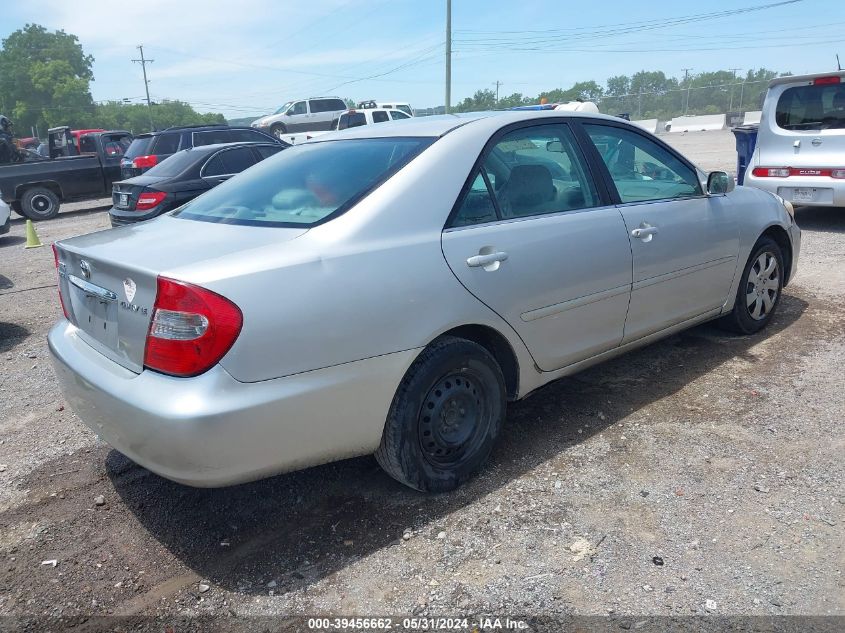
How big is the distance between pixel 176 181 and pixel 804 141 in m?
8.19

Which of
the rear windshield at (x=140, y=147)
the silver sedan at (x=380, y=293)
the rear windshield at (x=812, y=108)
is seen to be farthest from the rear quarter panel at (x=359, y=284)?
the rear windshield at (x=140, y=147)

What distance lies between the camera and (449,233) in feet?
9.58

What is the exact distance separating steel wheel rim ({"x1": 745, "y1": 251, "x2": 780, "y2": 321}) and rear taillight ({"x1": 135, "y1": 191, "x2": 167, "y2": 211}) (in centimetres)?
743

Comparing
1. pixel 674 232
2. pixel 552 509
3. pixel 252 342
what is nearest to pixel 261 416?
pixel 252 342

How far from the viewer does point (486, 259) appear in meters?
2.97

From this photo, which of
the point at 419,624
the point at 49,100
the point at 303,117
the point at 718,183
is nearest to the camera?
the point at 419,624

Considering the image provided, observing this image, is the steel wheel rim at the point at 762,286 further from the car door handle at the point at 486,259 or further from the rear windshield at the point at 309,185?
the rear windshield at the point at 309,185

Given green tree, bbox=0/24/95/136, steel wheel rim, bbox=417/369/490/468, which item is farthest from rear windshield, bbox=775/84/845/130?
green tree, bbox=0/24/95/136

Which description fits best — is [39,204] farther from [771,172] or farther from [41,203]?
[771,172]

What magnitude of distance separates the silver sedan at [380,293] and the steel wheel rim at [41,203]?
43.2ft

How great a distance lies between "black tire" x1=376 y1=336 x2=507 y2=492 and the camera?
2799 millimetres

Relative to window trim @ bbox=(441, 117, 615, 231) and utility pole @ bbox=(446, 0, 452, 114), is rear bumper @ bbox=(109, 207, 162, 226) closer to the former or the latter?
window trim @ bbox=(441, 117, 615, 231)

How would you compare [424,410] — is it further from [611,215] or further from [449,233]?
[611,215]

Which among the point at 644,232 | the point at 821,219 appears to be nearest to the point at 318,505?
the point at 644,232
